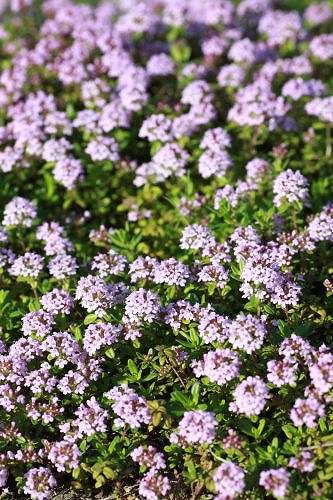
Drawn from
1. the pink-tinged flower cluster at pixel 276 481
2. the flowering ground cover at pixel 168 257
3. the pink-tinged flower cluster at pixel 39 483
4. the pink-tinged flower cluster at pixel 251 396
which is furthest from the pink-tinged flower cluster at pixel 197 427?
the pink-tinged flower cluster at pixel 39 483

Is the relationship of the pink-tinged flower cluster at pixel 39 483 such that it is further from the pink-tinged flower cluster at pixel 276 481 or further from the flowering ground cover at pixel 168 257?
the pink-tinged flower cluster at pixel 276 481

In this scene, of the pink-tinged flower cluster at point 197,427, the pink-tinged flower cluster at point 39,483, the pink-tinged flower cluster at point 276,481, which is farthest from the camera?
the pink-tinged flower cluster at point 39,483

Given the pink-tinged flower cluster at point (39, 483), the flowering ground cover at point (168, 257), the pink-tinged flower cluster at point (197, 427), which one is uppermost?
the flowering ground cover at point (168, 257)

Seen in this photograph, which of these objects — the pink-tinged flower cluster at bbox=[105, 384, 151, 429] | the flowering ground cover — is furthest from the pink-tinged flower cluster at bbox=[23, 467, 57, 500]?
the pink-tinged flower cluster at bbox=[105, 384, 151, 429]

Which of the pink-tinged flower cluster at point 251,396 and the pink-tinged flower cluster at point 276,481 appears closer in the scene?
the pink-tinged flower cluster at point 276,481

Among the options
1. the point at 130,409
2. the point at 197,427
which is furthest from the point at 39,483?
the point at 197,427

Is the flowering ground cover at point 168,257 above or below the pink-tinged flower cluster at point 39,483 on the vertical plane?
above

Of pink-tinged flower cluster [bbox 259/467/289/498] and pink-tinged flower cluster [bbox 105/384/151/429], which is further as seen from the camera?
pink-tinged flower cluster [bbox 105/384/151/429]

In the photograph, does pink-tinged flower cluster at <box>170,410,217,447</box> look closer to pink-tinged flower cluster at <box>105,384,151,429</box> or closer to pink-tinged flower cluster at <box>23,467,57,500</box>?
pink-tinged flower cluster at <box>105,384,151,429</box>
